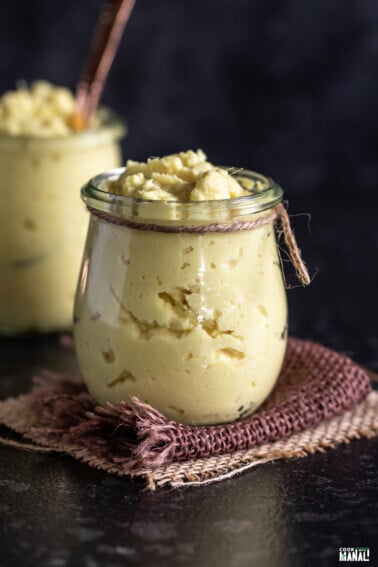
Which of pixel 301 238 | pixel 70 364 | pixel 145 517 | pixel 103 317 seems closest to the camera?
pixel 145 517

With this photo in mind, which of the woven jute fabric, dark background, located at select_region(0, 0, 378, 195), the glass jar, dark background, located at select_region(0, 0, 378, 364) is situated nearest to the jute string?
the woven jute fabric

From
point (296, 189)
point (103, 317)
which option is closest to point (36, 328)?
point (103, 317)

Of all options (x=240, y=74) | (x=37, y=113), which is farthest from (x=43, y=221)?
(x=240, y=74)

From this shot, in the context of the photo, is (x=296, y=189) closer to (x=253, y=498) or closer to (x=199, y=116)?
(x=199, y=116)

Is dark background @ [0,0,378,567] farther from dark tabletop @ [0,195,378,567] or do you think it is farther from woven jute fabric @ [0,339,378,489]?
dark tabletop @ [0,195,378,567]

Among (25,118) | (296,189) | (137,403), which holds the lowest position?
(296,189)

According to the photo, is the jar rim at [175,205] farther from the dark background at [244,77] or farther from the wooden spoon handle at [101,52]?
the dark background at [244,77]

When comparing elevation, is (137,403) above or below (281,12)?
below
